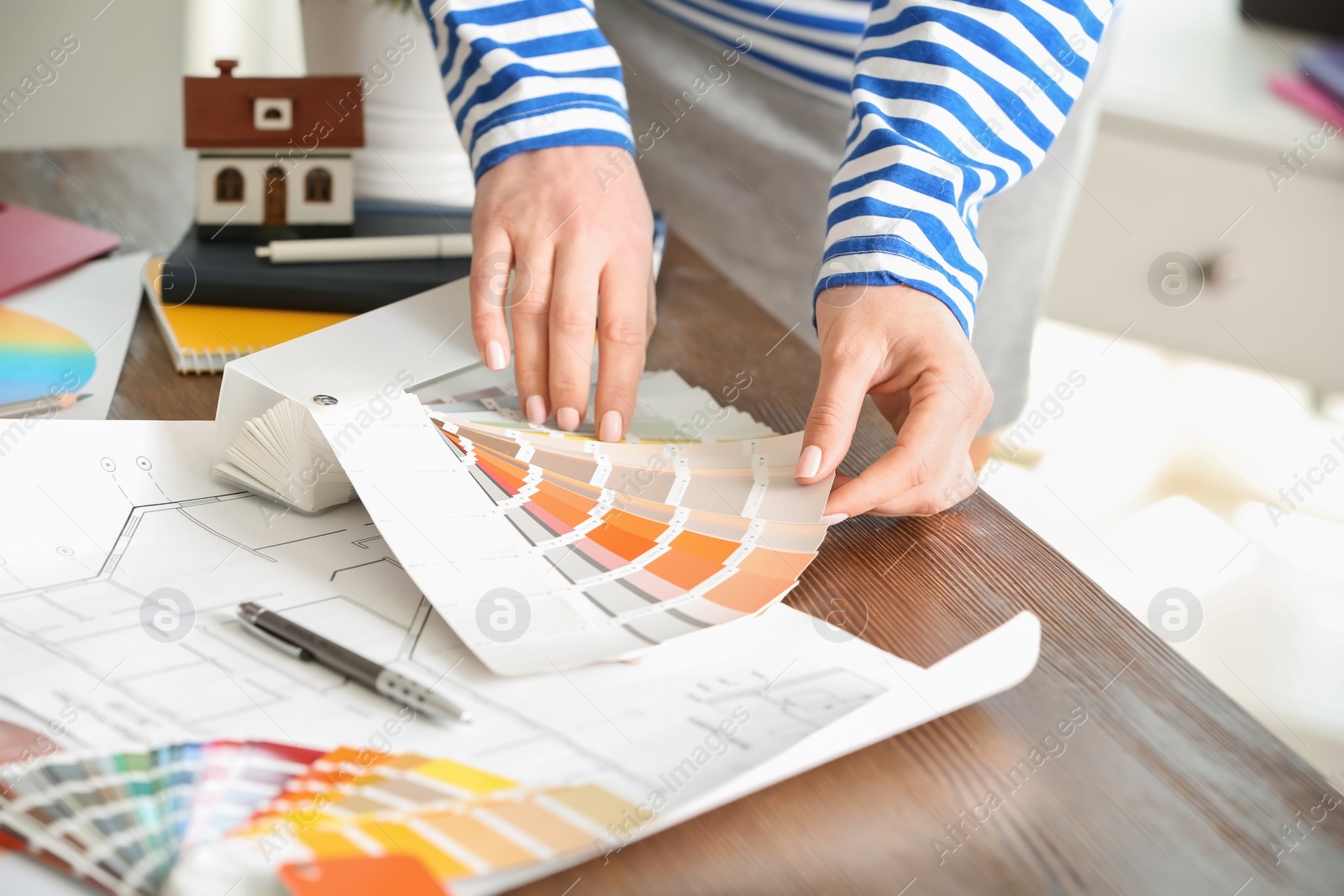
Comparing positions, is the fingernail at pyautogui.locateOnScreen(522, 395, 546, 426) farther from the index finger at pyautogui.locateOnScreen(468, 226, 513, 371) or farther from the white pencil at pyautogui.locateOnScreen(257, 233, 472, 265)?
the white pencil at pyautogui.locateOnScreen(257, 233, 472, 265)

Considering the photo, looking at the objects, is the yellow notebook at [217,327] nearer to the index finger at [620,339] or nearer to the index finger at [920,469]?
the index finger at [620,339]

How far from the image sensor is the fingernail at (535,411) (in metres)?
0.63

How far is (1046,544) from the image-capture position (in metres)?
0.57

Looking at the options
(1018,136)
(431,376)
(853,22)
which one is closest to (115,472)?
(431,376)

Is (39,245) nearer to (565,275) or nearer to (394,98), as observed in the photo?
(394,98)

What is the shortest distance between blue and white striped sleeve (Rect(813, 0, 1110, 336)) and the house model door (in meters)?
0.47

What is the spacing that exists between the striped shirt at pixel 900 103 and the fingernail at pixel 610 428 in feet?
0.54

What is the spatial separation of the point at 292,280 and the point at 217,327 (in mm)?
67

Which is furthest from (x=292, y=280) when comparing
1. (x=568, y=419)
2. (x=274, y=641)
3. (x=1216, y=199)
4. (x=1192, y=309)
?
(x=1192, y=309)

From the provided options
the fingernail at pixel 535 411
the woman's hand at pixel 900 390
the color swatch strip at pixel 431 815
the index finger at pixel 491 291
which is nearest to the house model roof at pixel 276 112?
the index finger at pixel 491 291

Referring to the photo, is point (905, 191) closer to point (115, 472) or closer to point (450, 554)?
point (450, 554)

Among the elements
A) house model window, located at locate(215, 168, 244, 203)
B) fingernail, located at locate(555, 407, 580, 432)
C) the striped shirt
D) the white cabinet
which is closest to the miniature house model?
house model window, located at locate(215, 168, 244, 203)

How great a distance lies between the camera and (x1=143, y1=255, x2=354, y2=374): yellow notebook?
0.68m

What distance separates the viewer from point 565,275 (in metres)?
0.67
